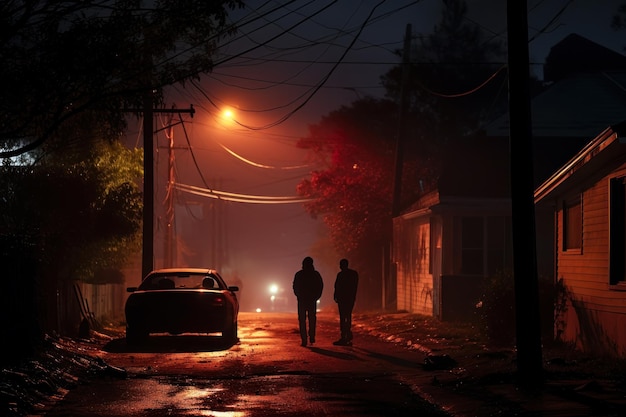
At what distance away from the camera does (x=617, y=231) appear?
16.0 meters

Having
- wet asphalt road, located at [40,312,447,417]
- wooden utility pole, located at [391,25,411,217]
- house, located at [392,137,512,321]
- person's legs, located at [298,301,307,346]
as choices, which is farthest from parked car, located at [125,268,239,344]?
wooden utility pole, located at [391,25,411,217]

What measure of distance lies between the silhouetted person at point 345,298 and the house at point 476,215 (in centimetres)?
459

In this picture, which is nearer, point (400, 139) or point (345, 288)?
point (345, 288)

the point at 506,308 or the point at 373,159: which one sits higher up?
the point at 373,159

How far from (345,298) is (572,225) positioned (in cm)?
523

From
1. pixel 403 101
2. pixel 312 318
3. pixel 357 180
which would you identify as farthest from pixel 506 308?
pixel 357 180

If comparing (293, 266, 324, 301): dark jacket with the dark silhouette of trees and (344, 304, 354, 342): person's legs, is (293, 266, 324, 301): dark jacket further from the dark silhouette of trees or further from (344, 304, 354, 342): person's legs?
the dark silhouette of trees

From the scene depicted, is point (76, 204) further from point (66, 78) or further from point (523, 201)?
point (523, 201)

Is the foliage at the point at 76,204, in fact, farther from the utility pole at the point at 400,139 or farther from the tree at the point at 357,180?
the tree at the point at 357,180

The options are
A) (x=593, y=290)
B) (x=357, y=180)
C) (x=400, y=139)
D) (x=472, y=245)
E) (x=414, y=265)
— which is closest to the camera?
(x=593, y=290)

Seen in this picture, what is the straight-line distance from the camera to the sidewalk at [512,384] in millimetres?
10988

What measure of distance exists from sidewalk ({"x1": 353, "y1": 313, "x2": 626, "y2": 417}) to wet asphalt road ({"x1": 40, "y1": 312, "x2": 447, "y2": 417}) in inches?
14.0

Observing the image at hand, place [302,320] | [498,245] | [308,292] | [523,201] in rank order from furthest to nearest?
1. [498,245]
2. [308,292]
3. [302,320]
4. [523,201]

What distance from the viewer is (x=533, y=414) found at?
10.6m
